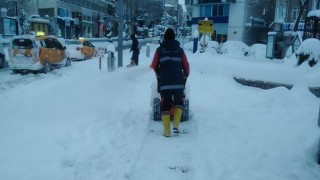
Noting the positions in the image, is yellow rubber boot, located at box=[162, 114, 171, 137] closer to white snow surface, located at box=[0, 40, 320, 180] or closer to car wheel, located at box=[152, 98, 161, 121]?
white snow surface, located at box=[0, 40, 320, 180]

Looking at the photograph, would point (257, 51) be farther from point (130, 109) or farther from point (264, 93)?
point (130, 109)

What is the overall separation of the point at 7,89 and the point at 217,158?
834cm

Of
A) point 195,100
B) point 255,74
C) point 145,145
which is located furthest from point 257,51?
point 145,145

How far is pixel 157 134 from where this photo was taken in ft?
20.4

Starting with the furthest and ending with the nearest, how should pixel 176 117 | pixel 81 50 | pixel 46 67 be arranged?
pixel 81 50 → pixel 46 67 → pixel 176 117

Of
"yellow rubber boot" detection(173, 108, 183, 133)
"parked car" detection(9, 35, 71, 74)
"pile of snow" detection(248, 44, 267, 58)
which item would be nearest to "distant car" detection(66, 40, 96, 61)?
"parked car" detection(9, 35, 71, 74)

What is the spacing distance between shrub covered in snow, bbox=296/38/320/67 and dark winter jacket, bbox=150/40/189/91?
636 cm

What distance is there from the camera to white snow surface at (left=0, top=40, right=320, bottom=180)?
4.60m

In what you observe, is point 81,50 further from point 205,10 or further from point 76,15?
point 76,15

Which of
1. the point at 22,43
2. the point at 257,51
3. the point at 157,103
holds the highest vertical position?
the point at 22,43

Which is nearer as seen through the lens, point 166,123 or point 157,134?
point 166,123

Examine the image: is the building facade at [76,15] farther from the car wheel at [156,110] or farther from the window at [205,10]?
the car wheel at [156,110]

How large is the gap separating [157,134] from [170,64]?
4.33 feet

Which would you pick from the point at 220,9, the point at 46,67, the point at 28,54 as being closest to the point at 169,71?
the point at 28,54
